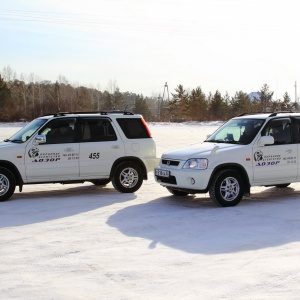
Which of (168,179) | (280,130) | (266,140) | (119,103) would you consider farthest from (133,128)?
(119,103)

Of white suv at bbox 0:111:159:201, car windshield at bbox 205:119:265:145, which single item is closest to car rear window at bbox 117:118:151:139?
white suv at bbox 0:111:159:201

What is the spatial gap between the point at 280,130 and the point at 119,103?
90376 millimetres

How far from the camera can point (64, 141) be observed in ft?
37.6

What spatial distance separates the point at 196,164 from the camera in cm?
1001

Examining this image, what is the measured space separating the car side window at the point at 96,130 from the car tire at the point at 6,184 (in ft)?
5.93

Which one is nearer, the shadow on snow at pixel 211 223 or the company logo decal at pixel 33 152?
the shadow on snow at pixel 211 223

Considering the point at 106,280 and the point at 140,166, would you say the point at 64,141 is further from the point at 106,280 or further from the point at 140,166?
the point at 106,280

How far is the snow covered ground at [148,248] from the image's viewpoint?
535 cm

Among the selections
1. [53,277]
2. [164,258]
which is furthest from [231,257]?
[53,277]

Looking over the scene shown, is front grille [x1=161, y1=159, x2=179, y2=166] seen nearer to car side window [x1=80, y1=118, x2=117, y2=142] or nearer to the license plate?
the license plate

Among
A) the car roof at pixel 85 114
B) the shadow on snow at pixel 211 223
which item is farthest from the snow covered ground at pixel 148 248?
the car roof at pixel 85 114

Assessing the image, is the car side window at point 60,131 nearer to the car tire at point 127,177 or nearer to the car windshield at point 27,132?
the car windshield at point 27,132

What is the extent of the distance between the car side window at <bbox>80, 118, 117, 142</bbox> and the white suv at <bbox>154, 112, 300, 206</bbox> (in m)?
1.66

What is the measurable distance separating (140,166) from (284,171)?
10.7 ft
